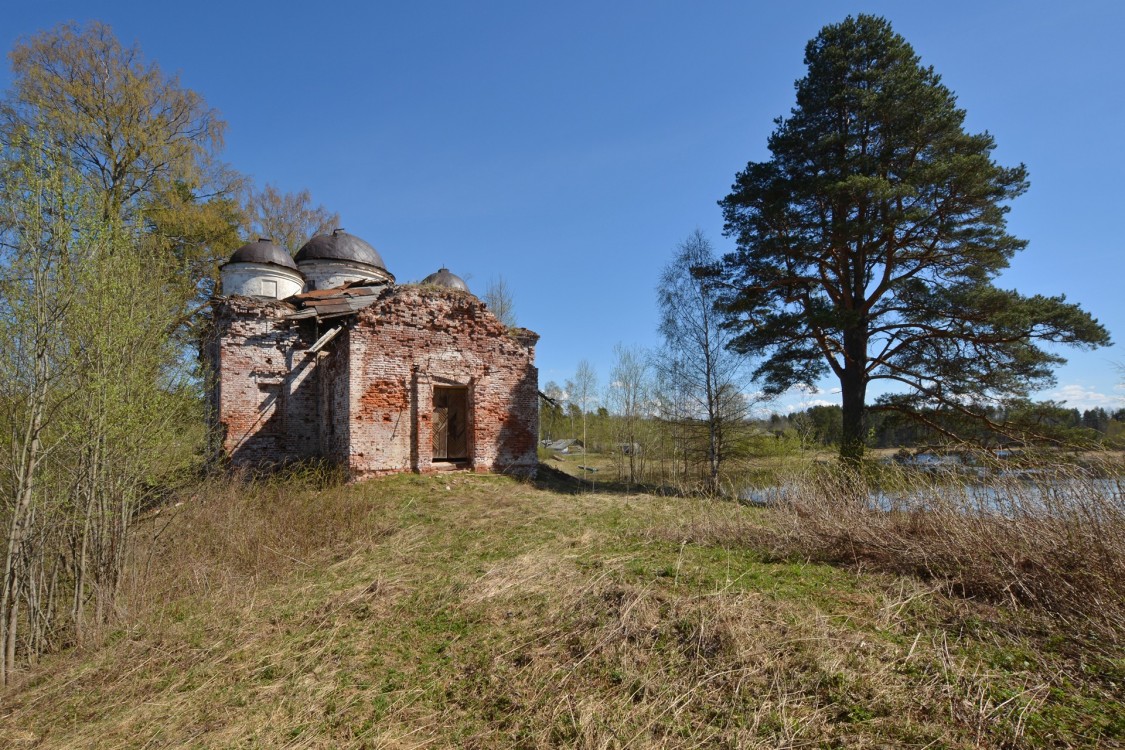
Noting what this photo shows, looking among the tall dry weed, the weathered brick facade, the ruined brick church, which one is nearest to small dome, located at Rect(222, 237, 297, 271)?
the ruined brick church

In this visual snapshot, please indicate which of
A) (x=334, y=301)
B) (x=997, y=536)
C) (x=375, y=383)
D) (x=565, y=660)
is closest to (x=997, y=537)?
(x=997, y=536)

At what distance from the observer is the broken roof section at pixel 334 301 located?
46.2 feet

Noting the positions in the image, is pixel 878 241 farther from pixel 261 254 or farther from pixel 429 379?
pixel 261 254

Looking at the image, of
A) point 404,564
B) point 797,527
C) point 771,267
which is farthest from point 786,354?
point 404,564

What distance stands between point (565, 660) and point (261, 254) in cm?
1701

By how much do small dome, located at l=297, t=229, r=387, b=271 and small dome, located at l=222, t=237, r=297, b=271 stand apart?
1.13 meters

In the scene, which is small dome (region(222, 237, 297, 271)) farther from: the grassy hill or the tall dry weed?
the tall dry weed

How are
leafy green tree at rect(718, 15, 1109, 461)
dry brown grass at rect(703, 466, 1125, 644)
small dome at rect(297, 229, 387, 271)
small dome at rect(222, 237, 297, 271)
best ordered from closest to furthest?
dry brown grass at rect(703, 466, 1125, 644) < leafy green tree at rect(718, 15, 1109, 461) < small dome at rect(222, 237, 297, 271) < small dome at rect(297, 229, 387, 271)

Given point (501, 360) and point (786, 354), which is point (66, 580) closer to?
point (501, 360)

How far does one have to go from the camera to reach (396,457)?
12.1m

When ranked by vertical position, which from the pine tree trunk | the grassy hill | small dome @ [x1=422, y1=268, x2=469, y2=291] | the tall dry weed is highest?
small dome @ [x1=422, y1=268, x2=469, y2=291]

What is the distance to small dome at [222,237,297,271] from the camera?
16547 mm

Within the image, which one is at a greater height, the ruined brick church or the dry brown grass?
the ruined brick church

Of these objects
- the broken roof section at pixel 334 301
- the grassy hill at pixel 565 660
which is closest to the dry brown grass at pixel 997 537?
Answer: the grassy hill at pixel 565 660
